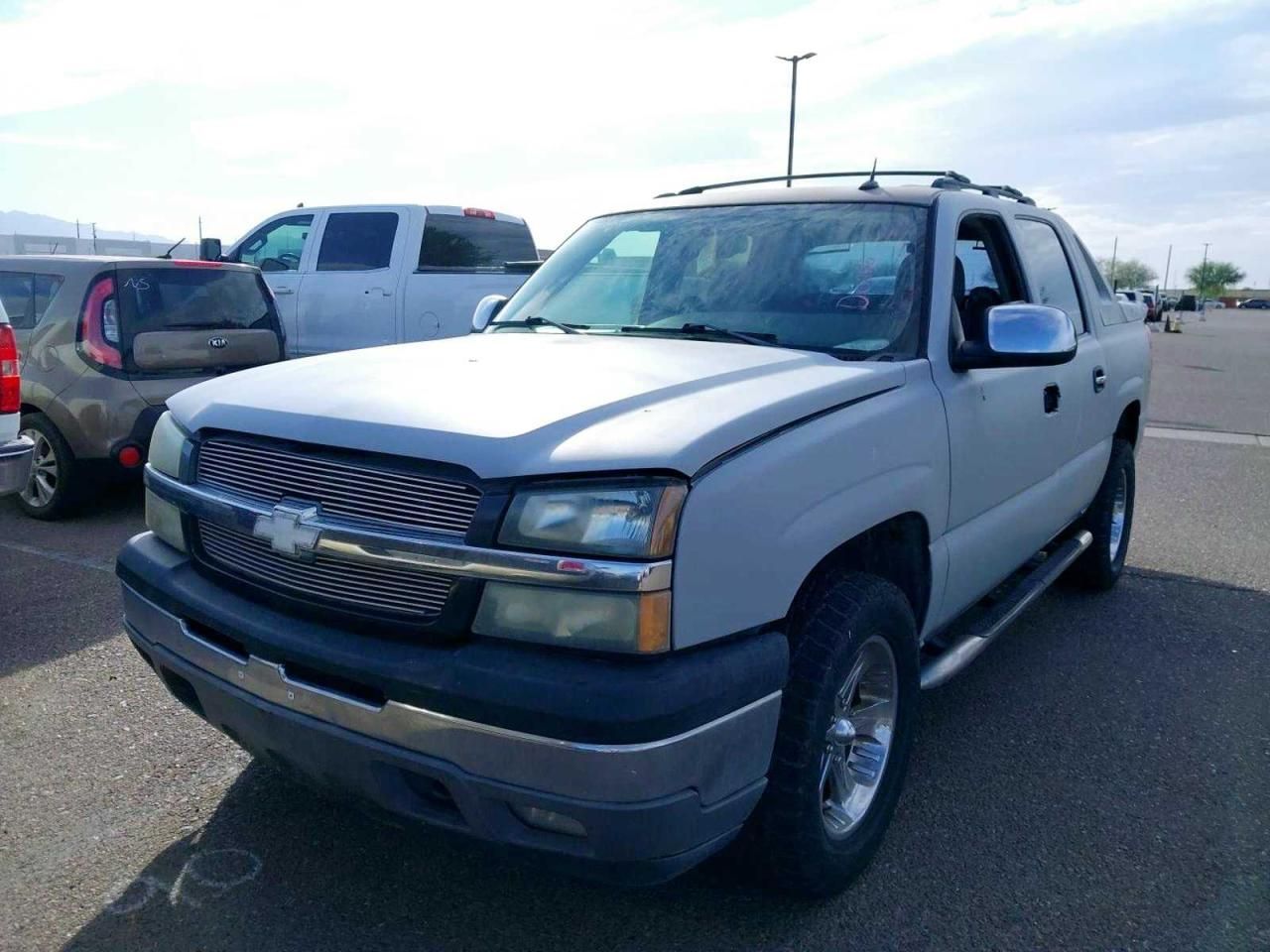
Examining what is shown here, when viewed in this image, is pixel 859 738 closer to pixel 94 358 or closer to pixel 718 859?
pixel 718 859

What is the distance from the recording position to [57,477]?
6434 mm

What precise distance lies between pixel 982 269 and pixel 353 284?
272 inches

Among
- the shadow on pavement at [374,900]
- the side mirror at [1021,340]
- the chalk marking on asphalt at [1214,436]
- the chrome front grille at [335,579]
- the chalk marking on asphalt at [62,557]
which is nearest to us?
the chrome front grille at [335,579]

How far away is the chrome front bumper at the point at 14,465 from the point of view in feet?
15.6

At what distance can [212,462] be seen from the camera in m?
2.73

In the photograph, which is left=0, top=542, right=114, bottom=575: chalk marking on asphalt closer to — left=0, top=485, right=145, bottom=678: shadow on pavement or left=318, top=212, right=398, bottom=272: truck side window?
left=0, top=485, right=145, bottom=678: shadow on pavement

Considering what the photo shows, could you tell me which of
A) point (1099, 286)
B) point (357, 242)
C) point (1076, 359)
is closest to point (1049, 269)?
point (1076, 359)

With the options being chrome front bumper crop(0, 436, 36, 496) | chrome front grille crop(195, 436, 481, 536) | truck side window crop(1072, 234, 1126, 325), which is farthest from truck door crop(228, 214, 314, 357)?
chrome front grille crop(195, 436, 481, 536)

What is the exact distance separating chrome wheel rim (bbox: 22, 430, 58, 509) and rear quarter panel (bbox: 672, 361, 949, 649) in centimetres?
545

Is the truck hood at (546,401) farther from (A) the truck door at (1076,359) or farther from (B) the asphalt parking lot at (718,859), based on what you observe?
(A) the truck door at (1076,359)

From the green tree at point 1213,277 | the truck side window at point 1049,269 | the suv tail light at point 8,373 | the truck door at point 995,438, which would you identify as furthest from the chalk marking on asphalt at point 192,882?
the green tree at point 1213,277

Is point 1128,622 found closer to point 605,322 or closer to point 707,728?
point 605,322

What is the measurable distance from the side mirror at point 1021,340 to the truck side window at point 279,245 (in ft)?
26.7

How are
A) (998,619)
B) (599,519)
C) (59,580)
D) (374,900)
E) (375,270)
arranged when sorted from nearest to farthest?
(599,519) → (374,900) → (998,619) → (59,580) → (375,270)
